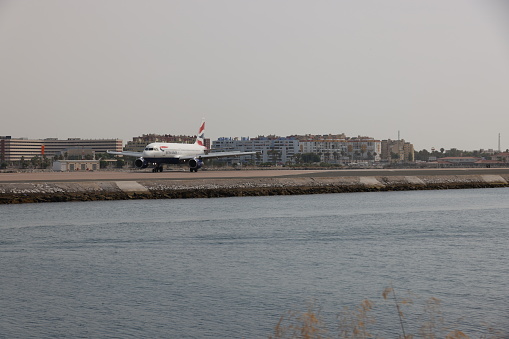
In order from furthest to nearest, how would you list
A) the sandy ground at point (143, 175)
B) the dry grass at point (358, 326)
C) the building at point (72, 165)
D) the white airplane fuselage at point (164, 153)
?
the building at point (72, 165) < the white airplane fuselage at point (164, 153) < the sandy ground at point (143, 175) < the dry grass at point (358, 326)

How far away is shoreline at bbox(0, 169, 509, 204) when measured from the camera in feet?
213

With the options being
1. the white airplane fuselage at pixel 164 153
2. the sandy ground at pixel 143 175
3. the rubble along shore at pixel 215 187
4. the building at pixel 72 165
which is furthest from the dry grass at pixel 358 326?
the building at pixel 72 165

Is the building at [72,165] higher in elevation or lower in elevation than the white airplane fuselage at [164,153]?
lower

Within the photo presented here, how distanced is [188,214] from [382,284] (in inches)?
1173

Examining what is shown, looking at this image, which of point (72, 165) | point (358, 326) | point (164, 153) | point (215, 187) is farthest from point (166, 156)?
point (358, 326)

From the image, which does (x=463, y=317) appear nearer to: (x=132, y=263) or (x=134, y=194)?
(x=132, y=263)

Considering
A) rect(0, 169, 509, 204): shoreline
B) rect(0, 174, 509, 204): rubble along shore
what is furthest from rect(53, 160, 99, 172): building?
rect(0, 174, 509, 204): rubble along shore

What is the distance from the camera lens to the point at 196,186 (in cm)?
7394

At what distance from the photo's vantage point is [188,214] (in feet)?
176

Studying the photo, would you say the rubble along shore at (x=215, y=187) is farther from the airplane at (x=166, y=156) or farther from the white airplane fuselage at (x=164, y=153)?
the white airplane fuselage at (x=164, y=153)

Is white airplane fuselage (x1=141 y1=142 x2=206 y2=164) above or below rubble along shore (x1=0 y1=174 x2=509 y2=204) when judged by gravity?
above

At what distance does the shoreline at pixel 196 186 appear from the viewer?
64869 millimetres

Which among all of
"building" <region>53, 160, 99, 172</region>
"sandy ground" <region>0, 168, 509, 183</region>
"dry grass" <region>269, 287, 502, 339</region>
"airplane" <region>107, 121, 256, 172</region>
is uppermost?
"airplane" <region>107, 121, 256, 172</region>

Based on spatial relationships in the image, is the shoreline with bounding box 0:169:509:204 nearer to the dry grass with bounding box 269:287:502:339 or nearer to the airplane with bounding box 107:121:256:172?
the airplane with bounding box 107:121:256:172
